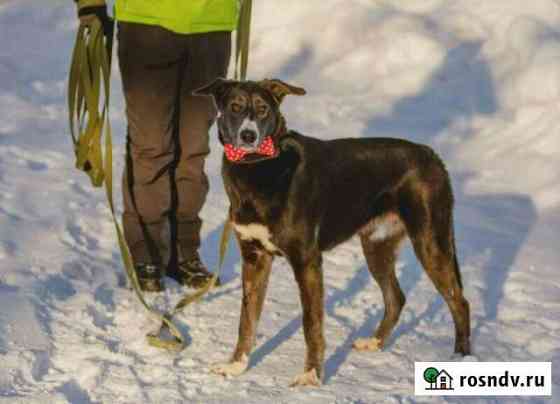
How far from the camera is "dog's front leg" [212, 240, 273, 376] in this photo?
478cm

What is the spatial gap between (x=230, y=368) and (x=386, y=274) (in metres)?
1.15

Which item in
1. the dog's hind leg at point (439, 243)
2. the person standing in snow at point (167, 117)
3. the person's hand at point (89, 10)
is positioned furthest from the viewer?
the person standing in snow at point (167, 117)

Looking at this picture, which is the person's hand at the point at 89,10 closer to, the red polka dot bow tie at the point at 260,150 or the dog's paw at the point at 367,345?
the red polka dot bow tie at the point at 260,150

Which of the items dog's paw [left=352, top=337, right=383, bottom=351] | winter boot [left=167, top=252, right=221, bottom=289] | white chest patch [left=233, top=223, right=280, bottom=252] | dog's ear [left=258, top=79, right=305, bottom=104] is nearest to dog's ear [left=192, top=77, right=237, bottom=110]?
dog's ear [left=258, top=79, right=305, bottom=104]

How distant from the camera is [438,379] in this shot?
4672mm

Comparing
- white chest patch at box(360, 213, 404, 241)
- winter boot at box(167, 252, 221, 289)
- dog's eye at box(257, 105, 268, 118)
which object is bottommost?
winter boot at box(167, 252, 221, 289)

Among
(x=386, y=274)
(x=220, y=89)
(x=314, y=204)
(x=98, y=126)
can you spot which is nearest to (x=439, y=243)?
(x=386, y=274)

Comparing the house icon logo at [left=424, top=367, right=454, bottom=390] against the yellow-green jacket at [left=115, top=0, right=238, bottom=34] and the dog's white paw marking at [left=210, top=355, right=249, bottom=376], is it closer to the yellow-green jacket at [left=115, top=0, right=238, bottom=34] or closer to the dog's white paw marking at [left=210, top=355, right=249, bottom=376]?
the dog's white paw marking at [left=210, top=355, right=249, bottom=376]

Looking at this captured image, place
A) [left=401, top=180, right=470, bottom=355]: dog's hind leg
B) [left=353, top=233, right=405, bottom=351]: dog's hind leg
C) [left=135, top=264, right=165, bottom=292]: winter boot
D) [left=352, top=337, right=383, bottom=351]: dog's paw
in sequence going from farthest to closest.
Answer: [left=135, top=264, right=165, bottom=292]: winter boot < [left=353, top=233, right=405, bottom=351]: dog's hind leg < [left=352, top=337, right=383, bottom=351]: dog's paw < [left=401, top=180, right=470, bottom=355]: dog's hind leg

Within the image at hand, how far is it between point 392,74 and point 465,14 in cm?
190

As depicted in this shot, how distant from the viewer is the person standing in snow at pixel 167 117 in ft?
18.0

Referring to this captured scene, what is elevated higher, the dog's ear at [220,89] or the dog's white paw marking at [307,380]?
the dog's ear at [220,89]

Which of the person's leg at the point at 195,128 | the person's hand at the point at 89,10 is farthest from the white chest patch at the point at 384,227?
the person's hand at the point at 89,10

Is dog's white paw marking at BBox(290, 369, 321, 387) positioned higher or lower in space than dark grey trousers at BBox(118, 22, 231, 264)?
lower
